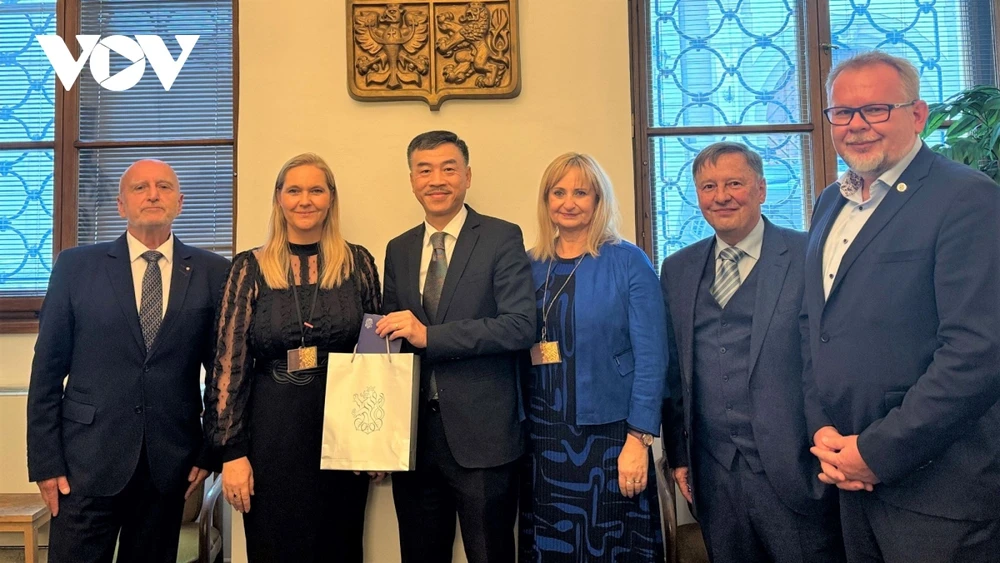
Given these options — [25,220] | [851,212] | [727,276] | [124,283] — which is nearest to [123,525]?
[124,283]

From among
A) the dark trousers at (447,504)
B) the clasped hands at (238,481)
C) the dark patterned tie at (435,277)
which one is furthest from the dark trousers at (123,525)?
the dark patterned tie at (435,277)

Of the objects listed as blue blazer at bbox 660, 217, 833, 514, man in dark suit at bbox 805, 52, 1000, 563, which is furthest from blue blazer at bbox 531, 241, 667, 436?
man in dark suit at bbox 805, 52, 1000, 563

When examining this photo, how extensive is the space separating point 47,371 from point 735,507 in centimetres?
219

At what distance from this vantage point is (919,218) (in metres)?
1.55

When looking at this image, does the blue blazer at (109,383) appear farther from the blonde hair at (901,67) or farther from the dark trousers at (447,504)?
the blonde hair at (901,67)

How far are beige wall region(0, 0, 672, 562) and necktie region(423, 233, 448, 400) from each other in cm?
67

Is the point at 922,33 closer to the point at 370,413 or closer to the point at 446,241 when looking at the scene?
the point at 446,241

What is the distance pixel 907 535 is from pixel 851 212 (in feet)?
2.72

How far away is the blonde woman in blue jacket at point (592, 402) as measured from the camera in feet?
6.57

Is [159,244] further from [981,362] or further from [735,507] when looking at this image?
[981,362]

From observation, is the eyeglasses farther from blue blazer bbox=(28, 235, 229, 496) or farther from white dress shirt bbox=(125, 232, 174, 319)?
white dress shirt bbox=(125, 232, 174, 319)

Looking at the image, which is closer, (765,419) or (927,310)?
(927,310)

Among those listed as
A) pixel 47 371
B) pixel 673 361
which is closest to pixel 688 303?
pixel 673 361

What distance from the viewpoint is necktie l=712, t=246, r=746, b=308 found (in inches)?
77.2
